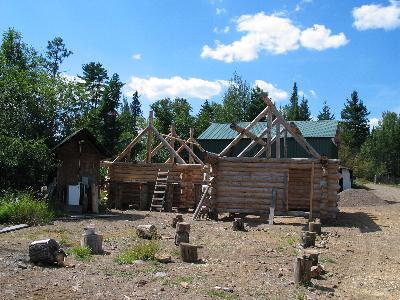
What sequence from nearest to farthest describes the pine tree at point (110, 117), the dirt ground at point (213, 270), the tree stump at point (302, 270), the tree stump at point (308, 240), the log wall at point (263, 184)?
the dirt ground at point (213, 270), the tree stump at point (302, 270), the tree stump at point (308, 240), the log wall at point (263, 184), the pine tree at point (110, 117)

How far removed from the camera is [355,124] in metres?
72.6

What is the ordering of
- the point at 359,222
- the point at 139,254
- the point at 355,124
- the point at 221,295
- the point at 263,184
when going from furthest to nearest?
the point at 355,124 < the point at 359,222 < the point at 263,184 < the point at 139,254 < the point at 221,295

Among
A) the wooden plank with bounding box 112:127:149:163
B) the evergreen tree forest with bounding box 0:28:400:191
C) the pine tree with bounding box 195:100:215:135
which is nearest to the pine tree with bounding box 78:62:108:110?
the evergreen tree forest with bounding box 0:28:400:191

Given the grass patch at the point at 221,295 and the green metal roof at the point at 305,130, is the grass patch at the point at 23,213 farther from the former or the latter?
the green metal roof at the point at 305,130

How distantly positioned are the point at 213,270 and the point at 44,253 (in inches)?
125

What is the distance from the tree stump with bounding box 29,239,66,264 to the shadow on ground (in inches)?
450

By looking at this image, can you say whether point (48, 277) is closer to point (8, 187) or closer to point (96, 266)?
point (96, 266)

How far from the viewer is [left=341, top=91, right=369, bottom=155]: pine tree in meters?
71.4

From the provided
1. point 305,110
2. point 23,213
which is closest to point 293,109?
point 305,110

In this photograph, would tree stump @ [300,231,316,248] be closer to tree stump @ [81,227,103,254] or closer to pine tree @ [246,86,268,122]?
tree stump @ [81,227,103,254]

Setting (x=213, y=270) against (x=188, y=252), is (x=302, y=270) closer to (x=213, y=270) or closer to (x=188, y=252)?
(x=213, y=270)

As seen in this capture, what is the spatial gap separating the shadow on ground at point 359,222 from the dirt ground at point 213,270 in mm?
2099

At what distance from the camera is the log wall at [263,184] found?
1853 centimetres

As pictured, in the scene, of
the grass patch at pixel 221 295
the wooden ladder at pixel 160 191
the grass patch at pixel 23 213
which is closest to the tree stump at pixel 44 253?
the grass patch at pixel 221 295
